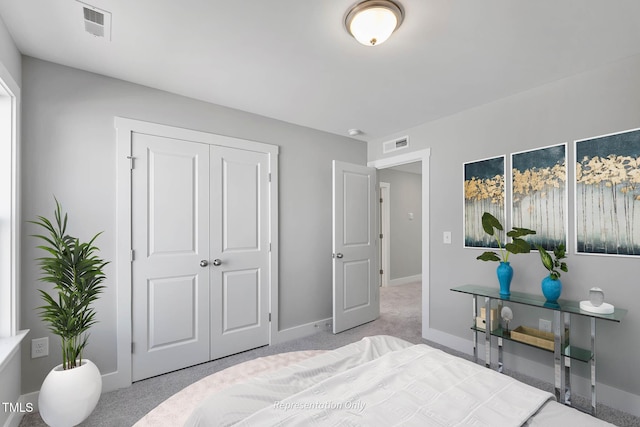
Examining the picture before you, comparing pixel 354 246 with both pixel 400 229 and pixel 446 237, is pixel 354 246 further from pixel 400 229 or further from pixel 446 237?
pixel 400 229

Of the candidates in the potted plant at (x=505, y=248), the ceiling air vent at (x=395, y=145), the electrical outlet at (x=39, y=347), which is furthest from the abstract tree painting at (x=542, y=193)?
the electrical outlet at (x=39, y=347)

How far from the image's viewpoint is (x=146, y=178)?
252cm

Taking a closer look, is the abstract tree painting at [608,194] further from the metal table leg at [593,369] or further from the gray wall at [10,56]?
the gray wall at [10,56]

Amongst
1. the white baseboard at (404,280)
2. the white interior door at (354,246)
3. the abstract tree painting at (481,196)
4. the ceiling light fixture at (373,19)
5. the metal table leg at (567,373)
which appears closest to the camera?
the ceiling light fixture at (373,19)

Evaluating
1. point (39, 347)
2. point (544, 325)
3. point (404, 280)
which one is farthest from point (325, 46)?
point (404, 280)

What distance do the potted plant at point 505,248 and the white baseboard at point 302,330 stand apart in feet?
6.52

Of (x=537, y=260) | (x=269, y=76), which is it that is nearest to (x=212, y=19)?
(x=269, y=76)

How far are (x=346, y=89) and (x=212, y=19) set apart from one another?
121 centimetres

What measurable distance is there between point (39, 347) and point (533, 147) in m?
4.13

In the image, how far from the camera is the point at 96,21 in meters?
1.71

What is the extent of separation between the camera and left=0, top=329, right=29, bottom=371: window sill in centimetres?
162

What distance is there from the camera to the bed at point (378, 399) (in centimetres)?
106

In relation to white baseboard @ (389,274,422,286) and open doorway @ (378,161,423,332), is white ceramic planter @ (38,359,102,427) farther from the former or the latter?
white baseboard @ (389,274,422,286)

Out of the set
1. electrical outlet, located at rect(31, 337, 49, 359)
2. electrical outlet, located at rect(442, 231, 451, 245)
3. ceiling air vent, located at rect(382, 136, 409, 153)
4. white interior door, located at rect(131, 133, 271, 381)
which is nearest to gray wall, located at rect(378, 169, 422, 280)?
ceiling air vent, located at rect(382, 136, 409, 153)
